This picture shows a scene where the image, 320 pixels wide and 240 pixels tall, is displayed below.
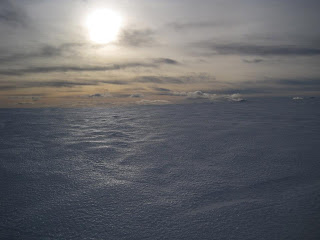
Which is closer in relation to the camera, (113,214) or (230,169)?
(113,214)

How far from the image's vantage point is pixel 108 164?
23.4 ft

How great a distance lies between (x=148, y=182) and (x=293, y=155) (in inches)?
249

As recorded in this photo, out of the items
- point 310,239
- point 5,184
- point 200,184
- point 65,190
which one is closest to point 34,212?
point 65,190

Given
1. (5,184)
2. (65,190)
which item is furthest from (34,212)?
(5,184)

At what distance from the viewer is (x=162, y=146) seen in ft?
32.9

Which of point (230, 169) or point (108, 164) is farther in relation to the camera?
point (108, 164)

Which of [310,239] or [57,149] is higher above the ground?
[57,149]

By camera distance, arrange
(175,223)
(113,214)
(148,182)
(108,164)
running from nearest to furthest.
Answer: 1. (175,223)
2. (113,214)
3. (148,182)
4. (108,164)

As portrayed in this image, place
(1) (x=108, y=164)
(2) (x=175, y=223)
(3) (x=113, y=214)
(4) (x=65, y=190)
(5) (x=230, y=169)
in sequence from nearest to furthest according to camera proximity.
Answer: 1. (2) (x=175, y=223)
2. (3) (x=113, y=214)
3. (4) (x=65, y=190)
4. (5) (x=230, y=169)
5. (1) (x=108, y=164)

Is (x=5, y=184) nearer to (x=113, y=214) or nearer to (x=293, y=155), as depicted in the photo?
(x=113, y=214)

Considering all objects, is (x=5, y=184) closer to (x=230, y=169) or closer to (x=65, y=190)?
(x=65, y=190)

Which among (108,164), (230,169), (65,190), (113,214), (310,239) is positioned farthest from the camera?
(108,164)

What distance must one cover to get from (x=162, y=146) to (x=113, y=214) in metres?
6.27

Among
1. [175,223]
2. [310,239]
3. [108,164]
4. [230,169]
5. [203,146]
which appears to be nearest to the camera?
[310,239]
